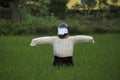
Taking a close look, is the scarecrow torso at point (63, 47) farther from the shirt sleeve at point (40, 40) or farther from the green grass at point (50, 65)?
the green grass at point (50, 65)

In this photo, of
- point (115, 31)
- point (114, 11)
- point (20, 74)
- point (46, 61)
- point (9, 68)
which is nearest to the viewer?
point (20, 74)

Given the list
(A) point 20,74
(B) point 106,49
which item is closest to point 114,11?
(B) point 106,49

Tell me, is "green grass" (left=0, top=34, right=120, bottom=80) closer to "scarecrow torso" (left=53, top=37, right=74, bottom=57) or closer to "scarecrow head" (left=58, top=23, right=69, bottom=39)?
"scarecrow torso" (left=53, top=37, right=74, bottom=57)

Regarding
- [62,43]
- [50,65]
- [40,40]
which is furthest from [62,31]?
[50,65]

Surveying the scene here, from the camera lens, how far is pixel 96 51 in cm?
1030

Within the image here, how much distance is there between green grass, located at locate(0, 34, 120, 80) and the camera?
6480 mm

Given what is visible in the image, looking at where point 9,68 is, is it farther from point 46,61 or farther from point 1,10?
point 1,10

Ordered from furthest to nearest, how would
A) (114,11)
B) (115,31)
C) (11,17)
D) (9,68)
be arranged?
(114,11)
(11,17)
(115,31)
(9,68)

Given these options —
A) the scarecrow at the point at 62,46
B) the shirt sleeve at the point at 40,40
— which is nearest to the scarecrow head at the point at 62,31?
the scarecrow at the point at 62,46

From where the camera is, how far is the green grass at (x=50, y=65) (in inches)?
255

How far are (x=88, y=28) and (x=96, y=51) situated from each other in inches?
271

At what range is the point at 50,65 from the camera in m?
7.63

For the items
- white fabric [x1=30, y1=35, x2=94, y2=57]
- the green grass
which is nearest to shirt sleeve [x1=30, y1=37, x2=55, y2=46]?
white fabric [x1=30, y1=35, x2=94, y2=57]

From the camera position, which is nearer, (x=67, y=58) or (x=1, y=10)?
(x=67, y=58)
